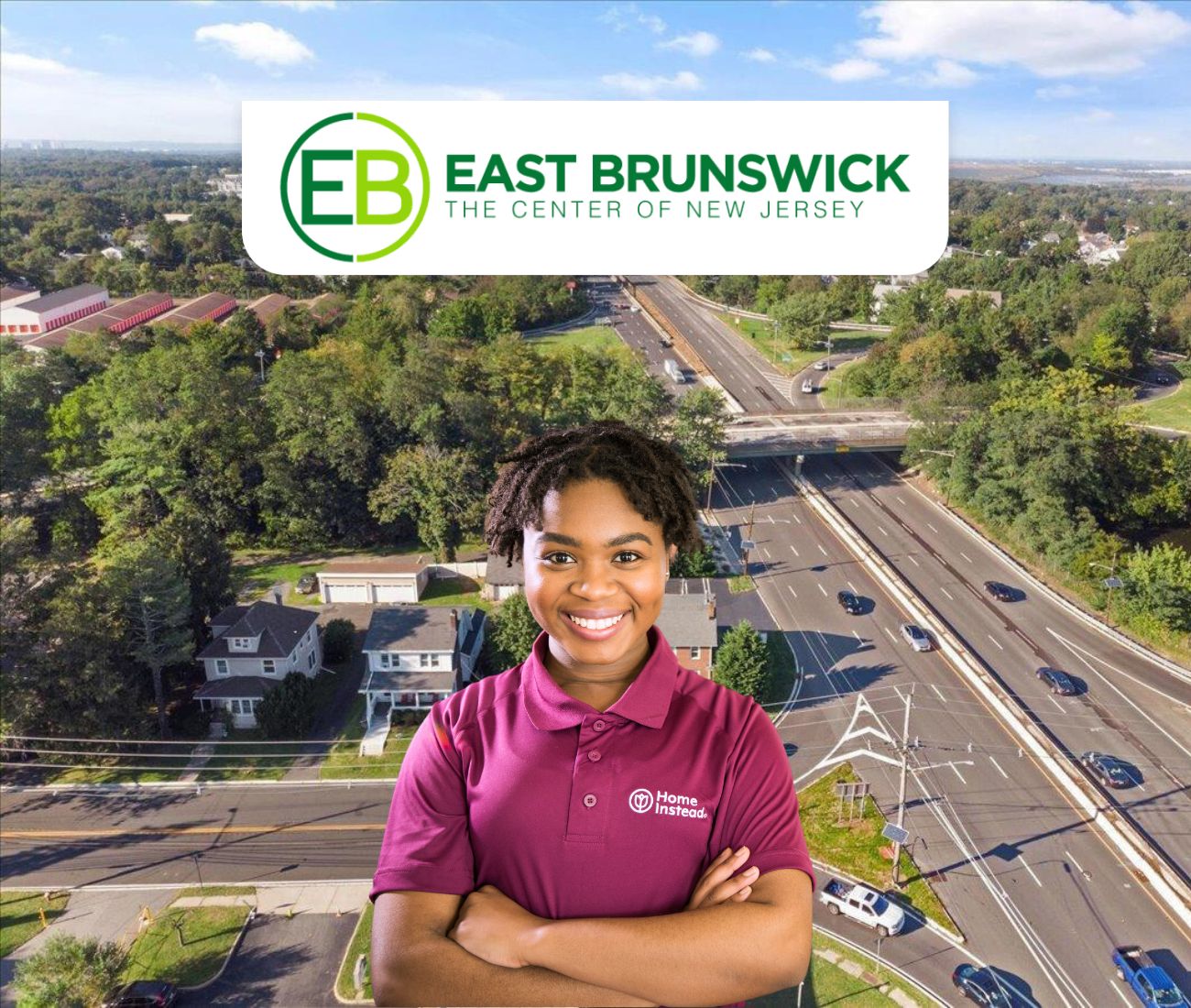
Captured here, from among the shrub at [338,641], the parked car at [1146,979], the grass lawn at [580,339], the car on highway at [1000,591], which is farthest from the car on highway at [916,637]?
the grass lawn at [580,339]

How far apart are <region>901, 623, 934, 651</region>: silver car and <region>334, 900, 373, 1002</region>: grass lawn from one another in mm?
11615

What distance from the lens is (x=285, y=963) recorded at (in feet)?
35.3

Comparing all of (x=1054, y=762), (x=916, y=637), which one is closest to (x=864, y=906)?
(x=1054, y=762)

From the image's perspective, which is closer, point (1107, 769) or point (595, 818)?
point (595, 818)

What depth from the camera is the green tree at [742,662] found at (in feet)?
50.0

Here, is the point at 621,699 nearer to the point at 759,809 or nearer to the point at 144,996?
the point at 759,809

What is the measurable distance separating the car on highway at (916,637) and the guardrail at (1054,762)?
0.30m

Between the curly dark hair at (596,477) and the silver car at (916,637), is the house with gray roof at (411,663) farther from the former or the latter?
the curly dark hair at (596,477)

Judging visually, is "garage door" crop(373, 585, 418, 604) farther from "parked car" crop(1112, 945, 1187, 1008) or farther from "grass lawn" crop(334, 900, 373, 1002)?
"parked car" crop(1112, 945, 1187, 1008)

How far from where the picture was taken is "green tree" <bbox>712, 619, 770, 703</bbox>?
50.0 ft

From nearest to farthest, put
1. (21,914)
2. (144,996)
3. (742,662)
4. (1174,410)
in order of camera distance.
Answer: (144,996), (21,914), (742,662), (1174,410)

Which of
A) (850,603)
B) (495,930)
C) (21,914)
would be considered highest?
(495,930)

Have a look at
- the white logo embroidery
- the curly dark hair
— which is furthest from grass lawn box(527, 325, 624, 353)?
the white logo embroidery

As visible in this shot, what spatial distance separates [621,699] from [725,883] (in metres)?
0.42
